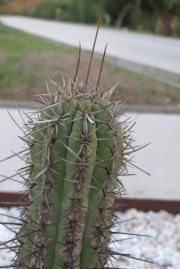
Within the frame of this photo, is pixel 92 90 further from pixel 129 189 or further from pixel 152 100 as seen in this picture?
pixel 152 100

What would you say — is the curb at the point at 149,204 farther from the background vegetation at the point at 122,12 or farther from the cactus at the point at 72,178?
the background vegetation at the point at 122,12

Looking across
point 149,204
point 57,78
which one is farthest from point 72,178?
point 57,78

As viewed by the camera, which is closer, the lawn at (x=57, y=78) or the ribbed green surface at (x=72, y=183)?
the ribbed green surface at (x=72, y=183)

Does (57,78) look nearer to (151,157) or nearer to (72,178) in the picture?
(151,157)

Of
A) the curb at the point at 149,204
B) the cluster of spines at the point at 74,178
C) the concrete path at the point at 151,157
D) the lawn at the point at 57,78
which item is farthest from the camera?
the lawn at the point at 57,78

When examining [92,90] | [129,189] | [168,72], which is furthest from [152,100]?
[92,90]

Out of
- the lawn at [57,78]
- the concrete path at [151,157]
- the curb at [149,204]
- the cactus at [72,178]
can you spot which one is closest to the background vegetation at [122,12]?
the lawn at [57,78]

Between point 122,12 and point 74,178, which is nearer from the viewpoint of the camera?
point 74,178
